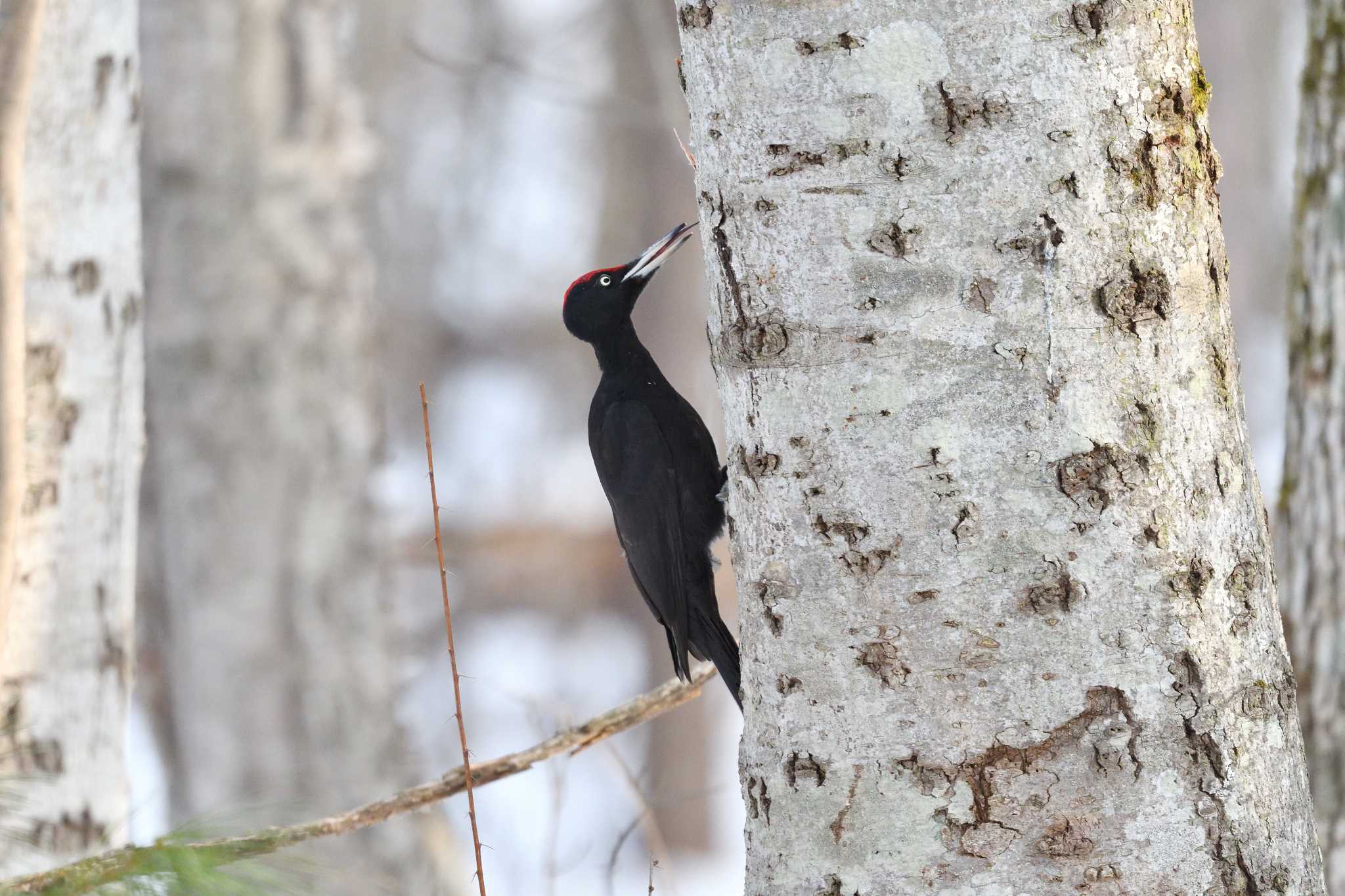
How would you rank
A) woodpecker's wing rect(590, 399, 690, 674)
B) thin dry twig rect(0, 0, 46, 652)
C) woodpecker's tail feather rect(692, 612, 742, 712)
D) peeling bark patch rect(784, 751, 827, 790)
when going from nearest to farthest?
peeling bark patch rect(784, 751, 827, 790) → thin dry twig rect(0, 0, 46, 652) → woodpecker's tail feather rect(692, 612, 742, 712) → woodpecker's wing rect(590, 399, 690, 674)

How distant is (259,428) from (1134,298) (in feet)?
13.6

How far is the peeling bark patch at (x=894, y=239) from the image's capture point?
1.15m

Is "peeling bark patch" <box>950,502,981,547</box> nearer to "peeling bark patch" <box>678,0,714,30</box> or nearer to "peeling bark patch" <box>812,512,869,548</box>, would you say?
"peeling bark patch" <box>812,512,869,548</box>

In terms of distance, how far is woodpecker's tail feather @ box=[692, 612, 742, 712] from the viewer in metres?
2.29

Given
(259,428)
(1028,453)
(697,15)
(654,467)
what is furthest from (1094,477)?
(259,428)

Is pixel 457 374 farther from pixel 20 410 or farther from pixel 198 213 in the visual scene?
pixel 20 410

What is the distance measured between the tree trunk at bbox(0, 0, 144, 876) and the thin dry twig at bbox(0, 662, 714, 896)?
142 centimetres

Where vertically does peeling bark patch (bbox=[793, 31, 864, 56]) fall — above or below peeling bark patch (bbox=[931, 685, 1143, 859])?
above

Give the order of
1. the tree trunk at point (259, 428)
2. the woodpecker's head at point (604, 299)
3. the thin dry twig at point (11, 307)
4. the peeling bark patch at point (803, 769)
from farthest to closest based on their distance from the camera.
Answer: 1. the tree trunk at point (259, 428)
2. the woodpecker's head at point (604, 299)
3. the thin dry twig at point (11, 307)
4. the peeling bark patch at point (803, 769)

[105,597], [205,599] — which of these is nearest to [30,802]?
[105,597]

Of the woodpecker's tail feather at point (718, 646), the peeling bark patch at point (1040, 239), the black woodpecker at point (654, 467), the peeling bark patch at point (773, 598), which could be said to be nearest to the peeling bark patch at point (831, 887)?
the peeling bark patch at point (773, 598)

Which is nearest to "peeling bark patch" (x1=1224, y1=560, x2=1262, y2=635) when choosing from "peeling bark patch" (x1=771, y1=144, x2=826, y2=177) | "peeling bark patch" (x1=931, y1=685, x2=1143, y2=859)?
"peeling bark patch" (x1=931, y1=685, x2=1143, y2=859)

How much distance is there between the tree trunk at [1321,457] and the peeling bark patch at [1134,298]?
2.09m

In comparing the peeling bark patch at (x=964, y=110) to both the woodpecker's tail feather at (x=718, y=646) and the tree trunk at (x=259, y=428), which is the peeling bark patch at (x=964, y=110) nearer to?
the woodpecker's tail feather at (x=718, y=646)
